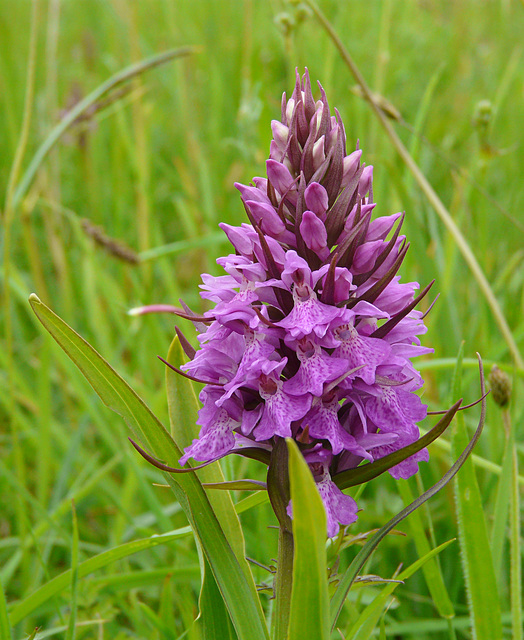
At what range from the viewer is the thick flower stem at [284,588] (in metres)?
0.79

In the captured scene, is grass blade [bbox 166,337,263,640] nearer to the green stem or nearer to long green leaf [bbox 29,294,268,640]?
long green leaf [bbox 29,294,268,640]

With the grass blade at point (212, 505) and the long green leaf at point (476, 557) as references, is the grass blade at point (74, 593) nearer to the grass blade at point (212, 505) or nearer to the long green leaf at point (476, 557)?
the grass blade at point (212, 505)

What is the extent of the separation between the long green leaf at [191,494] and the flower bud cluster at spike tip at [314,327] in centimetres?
6

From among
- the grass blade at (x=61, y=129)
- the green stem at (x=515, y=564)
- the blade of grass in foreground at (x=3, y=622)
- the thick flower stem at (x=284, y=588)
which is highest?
the grass blade at (x=61, y=129)

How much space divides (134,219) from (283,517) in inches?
99.9

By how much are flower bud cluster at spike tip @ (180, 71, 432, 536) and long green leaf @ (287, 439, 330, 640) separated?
0.33ft

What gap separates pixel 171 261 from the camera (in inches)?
123

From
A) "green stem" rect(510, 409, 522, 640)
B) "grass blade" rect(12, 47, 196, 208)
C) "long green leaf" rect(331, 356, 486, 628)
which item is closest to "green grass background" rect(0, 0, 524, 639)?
"green stem" rect(510, 409, 522, 640)

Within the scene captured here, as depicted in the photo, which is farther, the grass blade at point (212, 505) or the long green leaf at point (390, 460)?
the grass blade at point (212, 505)

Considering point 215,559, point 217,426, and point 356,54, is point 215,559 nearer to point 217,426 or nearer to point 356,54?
point 217,426

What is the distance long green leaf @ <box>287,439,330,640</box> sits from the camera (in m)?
0.57

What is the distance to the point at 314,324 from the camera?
75 centimetres

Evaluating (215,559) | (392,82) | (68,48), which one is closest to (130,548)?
(215,559)

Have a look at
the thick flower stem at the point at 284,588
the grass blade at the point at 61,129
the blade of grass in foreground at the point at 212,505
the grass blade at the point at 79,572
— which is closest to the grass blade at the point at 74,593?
the grass blade at the point at 79,572
